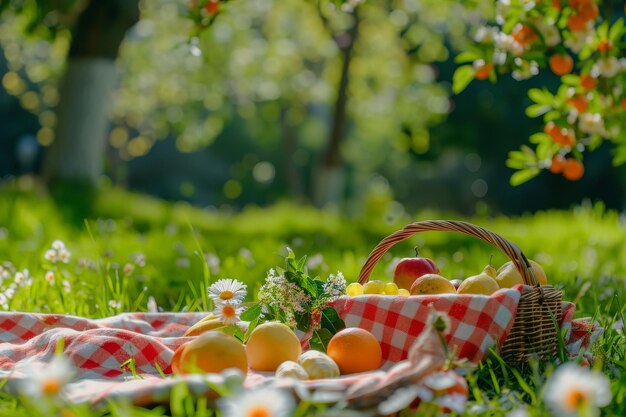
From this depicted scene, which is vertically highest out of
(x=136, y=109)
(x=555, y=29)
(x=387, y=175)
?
(x=555, y=29)

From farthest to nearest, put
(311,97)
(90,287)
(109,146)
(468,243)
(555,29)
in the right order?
(109,146), (311,97), (468,243), (90,287), (555,29)

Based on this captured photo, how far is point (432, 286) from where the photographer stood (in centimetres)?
266

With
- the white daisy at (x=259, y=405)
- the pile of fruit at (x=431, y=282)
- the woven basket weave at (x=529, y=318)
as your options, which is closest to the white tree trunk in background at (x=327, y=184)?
the pile of fruit at (x=431, y=282)

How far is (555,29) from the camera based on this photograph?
353cm

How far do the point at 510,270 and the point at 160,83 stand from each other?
19965 mm

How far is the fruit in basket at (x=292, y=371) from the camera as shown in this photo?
2.24 metres

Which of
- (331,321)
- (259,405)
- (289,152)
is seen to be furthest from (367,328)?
(289,152)

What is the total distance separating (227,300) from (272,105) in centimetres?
1849

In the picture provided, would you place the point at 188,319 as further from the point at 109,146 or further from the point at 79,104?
the point at 109,146

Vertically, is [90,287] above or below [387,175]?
above

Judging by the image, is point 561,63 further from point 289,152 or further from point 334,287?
point 289,152

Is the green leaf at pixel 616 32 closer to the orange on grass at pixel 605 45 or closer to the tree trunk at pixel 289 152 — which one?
the orange on grass at pixel 605 45

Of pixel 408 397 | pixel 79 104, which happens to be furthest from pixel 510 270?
pixel 79 104

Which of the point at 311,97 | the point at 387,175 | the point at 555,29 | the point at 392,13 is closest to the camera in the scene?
the point at 555,29
